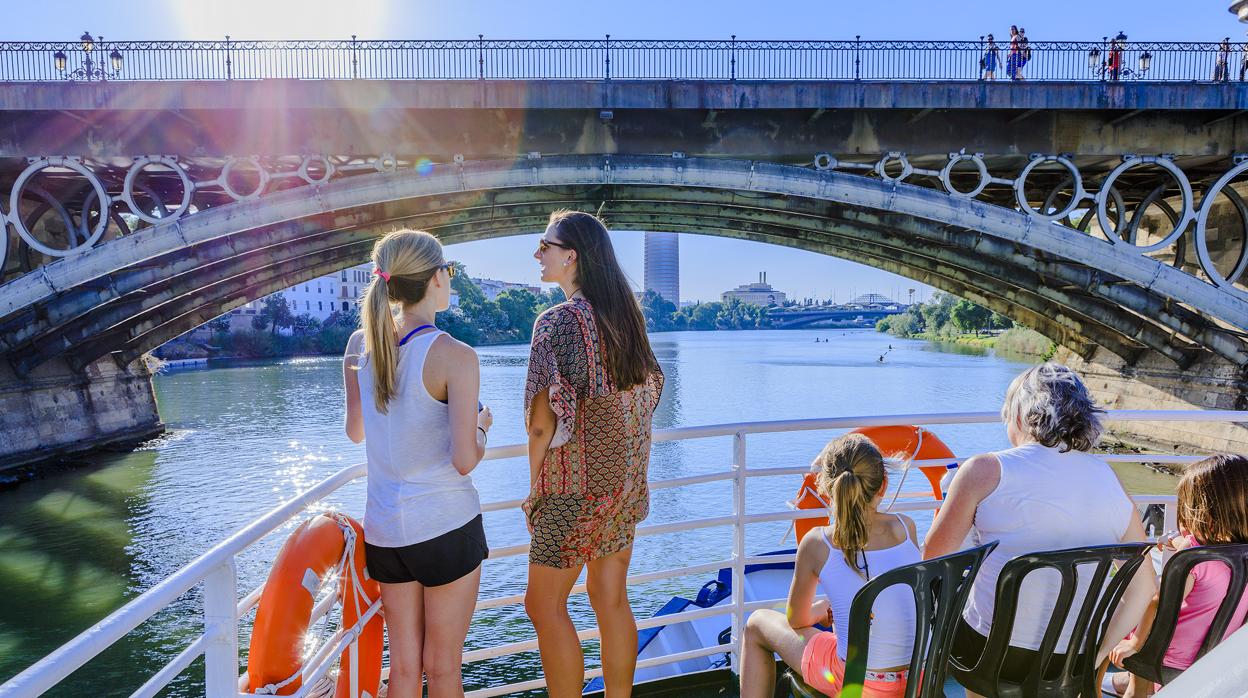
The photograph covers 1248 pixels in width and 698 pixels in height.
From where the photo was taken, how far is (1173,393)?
14781 millimetres

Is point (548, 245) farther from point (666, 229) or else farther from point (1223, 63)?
point (666, 229)

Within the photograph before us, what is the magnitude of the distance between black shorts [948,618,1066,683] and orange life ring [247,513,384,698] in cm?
135

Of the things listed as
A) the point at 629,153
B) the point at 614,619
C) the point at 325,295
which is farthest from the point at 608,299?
the point at 325,295

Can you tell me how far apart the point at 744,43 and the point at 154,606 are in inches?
453

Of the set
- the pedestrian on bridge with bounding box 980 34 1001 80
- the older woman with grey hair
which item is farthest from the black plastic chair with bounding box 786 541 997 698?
the pedestrian on bridge with bounding box 980 34 1001 80

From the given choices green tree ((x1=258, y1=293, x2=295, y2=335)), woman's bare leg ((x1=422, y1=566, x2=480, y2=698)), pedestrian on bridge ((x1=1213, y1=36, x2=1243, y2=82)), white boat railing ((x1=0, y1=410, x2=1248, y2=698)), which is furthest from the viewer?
green tree ((x1=258, y1=293, x2=295, y2=335))

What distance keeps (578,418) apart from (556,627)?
543mm

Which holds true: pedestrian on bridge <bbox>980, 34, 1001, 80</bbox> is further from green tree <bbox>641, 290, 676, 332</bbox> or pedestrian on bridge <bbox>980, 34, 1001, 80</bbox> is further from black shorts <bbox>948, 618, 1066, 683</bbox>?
green tree <bbox>641, 290, 676, 332</bbox>

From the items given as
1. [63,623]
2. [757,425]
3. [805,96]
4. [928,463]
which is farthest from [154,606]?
[805,96]

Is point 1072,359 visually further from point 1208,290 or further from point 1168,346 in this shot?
point 1208,290

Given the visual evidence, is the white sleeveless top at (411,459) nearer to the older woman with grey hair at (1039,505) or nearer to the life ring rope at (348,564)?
the life ring rope at (348,564)

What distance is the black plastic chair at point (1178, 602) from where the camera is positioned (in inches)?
66.2

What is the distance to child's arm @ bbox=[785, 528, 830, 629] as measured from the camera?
6.21 feet

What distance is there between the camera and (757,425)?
2.71 m
